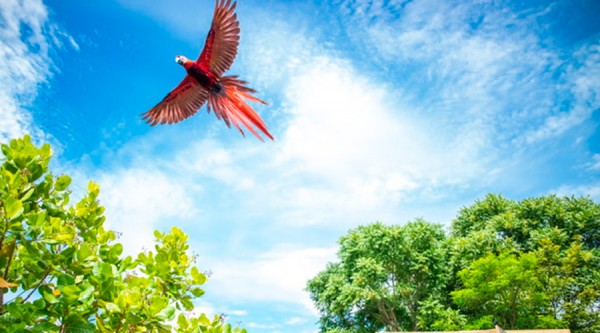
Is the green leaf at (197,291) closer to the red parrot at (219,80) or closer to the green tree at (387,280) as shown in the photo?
the red parrot at (219,80)

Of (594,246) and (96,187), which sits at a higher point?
(594,246)

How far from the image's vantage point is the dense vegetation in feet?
67.0

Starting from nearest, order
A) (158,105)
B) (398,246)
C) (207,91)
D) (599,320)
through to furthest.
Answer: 1. (207,91)
2. (158,105)
3. (599,320)
4. (398,246)

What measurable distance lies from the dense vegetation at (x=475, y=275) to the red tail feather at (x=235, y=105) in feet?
63.0

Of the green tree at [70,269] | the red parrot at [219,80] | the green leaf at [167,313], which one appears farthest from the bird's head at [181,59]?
the green leaf at [167,313]

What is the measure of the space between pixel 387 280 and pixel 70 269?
21882 millimetres

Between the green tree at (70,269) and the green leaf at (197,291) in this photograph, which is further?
the green leaf at (197,291)

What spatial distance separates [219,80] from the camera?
3713 millimetres

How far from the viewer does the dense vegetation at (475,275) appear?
20422 mm

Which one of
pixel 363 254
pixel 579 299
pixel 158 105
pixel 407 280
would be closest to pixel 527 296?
pixel 579 299

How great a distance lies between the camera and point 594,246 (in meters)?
24.2

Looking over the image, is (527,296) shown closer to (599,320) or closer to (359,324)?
(599,320)

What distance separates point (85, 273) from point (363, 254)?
22.0 metres

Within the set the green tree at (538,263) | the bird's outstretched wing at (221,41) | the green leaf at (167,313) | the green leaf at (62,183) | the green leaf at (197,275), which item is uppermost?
the green tree at (538,263)
